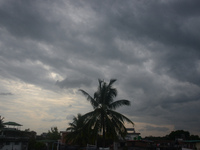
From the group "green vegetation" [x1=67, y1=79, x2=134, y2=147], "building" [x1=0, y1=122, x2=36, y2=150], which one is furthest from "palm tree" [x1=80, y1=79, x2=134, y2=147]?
"building" [x1=0, y1=122, x2=36, y2=150]

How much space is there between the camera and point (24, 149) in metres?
43.5

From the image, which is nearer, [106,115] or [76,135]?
[106,115]

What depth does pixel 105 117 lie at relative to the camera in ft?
73.2

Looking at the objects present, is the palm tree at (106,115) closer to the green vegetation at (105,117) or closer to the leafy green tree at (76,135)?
the green vegetation at (105,117)

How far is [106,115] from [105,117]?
1.39 ft

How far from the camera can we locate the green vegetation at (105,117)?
21.8 metres

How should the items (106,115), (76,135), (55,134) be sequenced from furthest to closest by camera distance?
(55,134) < (76,135) < (106,115)

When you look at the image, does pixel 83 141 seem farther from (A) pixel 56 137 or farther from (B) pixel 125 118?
(A) pixel 56 137

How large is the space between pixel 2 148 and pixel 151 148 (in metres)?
32.1

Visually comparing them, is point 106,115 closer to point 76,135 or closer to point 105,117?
point 105,117

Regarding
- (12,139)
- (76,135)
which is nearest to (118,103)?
(76,135)

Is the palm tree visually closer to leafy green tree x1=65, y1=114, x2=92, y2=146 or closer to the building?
leafy green tree x1=65, y1=114, x2=92, y2=146

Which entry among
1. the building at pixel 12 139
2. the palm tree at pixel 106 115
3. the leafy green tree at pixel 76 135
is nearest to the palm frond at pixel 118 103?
the palm tree at pixel 106 115

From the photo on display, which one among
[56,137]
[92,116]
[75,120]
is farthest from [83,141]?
[56,137]
